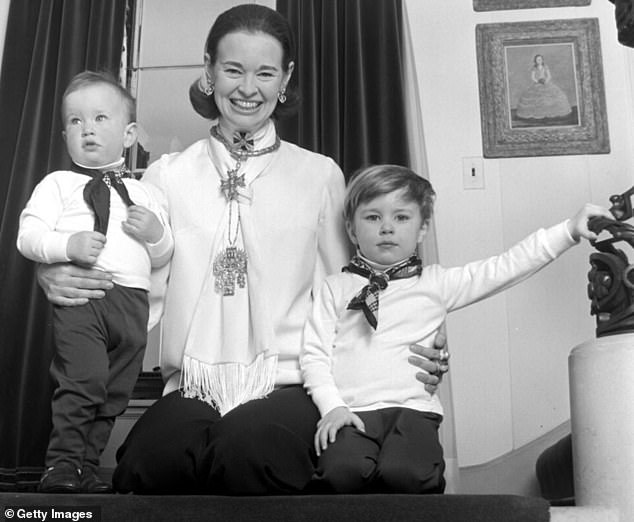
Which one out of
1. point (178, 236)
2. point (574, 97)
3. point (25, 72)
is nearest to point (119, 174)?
point (178, 236)

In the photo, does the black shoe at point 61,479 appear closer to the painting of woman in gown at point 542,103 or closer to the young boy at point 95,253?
the young boy at point 95,253

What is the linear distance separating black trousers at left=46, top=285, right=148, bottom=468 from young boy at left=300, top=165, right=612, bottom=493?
41 centimetres

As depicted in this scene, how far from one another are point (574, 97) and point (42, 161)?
82.5 inches

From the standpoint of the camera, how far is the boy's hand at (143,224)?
6.44 feet

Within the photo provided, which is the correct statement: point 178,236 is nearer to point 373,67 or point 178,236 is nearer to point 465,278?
point 465,278

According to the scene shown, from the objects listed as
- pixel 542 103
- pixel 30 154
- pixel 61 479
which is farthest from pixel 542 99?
pixel 61 479

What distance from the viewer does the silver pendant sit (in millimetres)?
2008

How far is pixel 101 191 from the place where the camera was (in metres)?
2.02

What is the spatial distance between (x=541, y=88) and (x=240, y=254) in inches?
72.7

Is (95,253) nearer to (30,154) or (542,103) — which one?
(30,154)

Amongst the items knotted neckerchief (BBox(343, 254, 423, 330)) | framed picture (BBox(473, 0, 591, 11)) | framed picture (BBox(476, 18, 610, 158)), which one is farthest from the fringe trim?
framed picture (BBox(473, 0, 591, 11))

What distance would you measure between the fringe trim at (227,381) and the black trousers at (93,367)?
0.16 meters

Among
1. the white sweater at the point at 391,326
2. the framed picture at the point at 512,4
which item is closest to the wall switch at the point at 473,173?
the framed picture at the point at 512,4

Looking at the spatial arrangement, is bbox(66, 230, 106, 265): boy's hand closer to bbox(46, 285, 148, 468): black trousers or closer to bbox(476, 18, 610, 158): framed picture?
bbox(46, 285, 148, 468): black trousers
